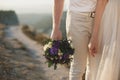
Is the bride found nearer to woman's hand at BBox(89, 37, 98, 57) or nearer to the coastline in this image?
woman's hand at BBox(89, 37, 98, 57)

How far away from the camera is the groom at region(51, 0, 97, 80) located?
7.15 ft

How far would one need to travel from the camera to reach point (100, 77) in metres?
2.40

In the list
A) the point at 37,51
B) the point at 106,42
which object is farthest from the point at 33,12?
the point at 106,42

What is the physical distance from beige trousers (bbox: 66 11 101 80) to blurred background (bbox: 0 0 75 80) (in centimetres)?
83

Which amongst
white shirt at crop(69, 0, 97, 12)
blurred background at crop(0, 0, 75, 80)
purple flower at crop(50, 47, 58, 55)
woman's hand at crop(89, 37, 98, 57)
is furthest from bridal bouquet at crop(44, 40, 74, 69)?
blurred background at crop(0, 0, 75, 80)

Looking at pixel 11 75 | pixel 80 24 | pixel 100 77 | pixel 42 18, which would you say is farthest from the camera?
pixel 11 75

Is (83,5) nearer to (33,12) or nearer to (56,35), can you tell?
(56,35)

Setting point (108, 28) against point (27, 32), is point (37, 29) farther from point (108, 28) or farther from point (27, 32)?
point (108, 28)

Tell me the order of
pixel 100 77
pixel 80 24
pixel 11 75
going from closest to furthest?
pixel 80 24 < pixel 100 77 < pixel 11 75

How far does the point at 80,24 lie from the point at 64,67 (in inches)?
43.5

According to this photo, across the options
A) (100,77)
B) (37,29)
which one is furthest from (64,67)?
(100,77)

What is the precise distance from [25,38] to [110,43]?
1.08 metres

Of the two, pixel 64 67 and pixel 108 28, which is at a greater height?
pixel 108 28

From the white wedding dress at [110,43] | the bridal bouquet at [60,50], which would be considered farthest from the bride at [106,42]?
the bridal bouquet at [60,50]
